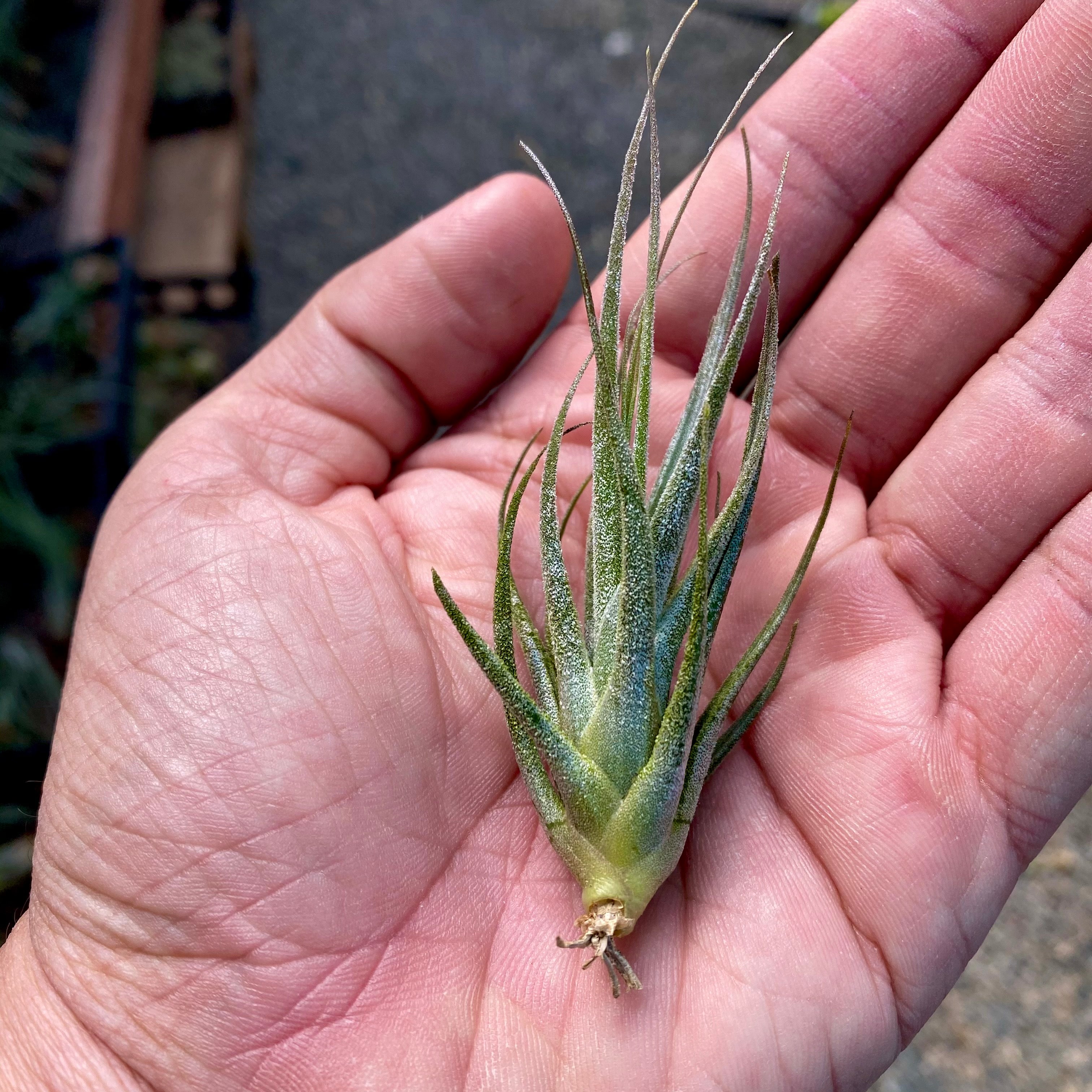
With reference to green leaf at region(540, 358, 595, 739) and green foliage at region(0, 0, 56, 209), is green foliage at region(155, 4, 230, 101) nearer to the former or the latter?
green foliage at region(0, 0, 56, 209)

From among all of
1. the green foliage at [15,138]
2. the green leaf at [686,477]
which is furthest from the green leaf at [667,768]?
the green foliage at [15,138]

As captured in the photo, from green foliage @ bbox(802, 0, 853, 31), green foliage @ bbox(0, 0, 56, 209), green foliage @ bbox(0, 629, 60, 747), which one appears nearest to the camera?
green foliage @ bbox(0, 629, 60, 747)

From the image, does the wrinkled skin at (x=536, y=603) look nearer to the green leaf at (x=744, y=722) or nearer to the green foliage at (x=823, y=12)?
the green leaf at (x=744, y=722)

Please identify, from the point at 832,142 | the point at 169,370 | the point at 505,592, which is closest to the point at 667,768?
the point at 505,592

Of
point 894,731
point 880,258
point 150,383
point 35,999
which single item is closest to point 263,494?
point 35,999

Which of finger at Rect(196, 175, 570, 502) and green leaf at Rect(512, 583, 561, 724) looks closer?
green leaf at Rect(512, 583, 561, 724)

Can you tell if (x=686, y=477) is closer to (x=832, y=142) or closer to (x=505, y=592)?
(x=505, y=592)

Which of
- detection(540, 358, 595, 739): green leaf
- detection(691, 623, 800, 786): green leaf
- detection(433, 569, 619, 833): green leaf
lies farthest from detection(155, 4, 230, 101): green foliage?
detection(691, 623, 800, 786): green leaf
